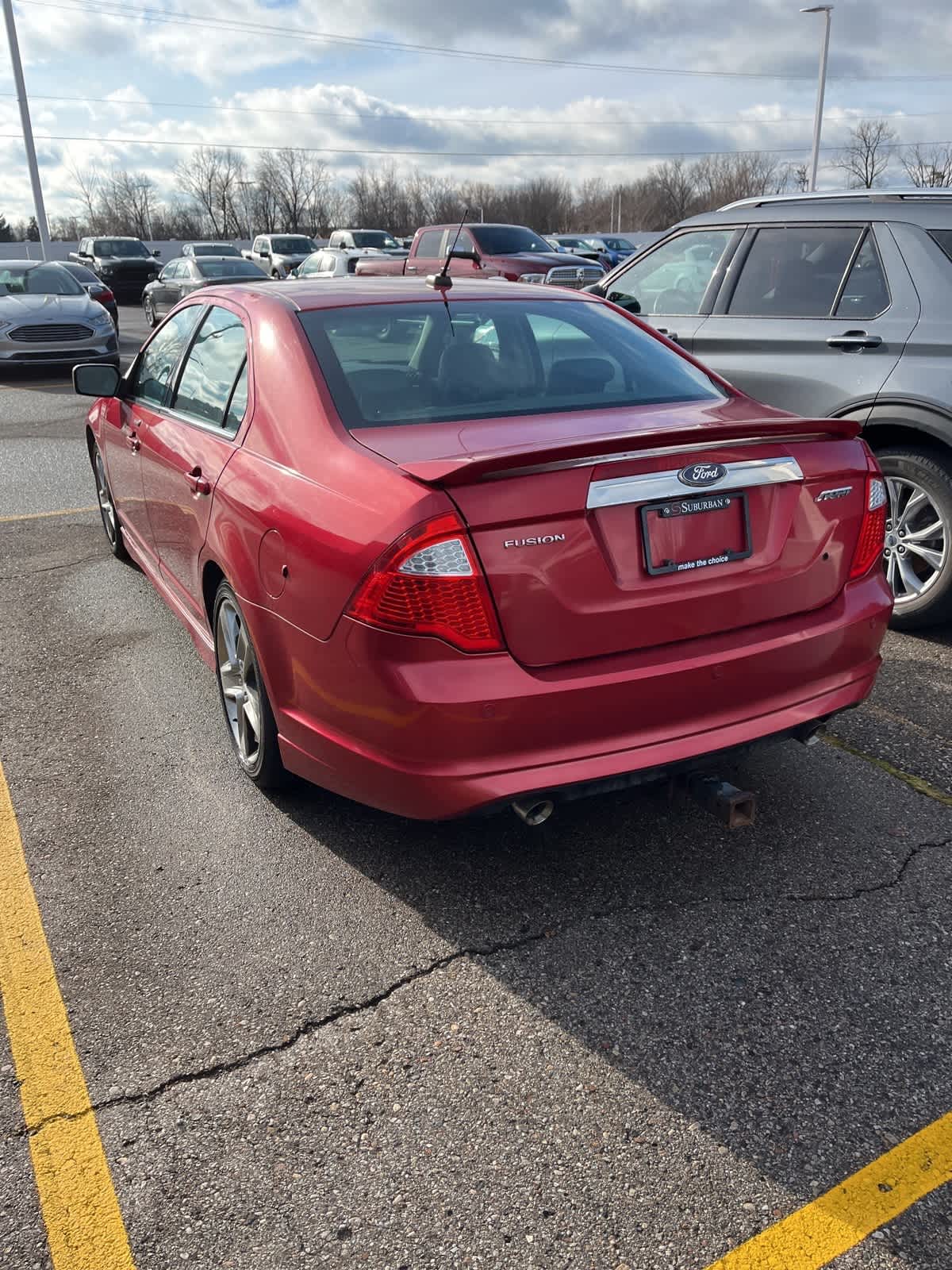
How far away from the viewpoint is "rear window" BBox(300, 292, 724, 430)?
3.24 meters

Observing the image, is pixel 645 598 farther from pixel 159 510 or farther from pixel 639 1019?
pixel 159 510

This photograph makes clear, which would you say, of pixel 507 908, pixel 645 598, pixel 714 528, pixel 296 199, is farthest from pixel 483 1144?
pixel 296 199

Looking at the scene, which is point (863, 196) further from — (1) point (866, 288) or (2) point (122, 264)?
(2) point (122, 264)

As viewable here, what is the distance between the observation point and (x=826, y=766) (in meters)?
3.83

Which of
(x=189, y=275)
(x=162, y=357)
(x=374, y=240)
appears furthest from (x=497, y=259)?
(x=374, y=240)

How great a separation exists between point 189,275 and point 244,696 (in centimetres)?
2090

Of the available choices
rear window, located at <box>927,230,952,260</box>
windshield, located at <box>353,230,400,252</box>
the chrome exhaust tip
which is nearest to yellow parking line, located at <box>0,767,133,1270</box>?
the chrome exhaust tip

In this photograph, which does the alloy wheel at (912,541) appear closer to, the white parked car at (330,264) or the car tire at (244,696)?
the car tire at (244,696)

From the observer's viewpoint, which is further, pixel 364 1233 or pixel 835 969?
pixel 835 969

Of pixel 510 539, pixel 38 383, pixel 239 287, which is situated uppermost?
pixel 239 287

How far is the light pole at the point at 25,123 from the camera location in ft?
98.4

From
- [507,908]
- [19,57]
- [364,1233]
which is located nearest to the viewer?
[364,1233]

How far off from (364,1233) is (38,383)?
50.0 ft

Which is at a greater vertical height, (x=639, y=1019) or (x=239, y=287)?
(x=239, y=287)
